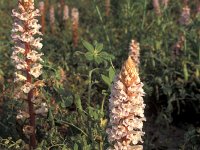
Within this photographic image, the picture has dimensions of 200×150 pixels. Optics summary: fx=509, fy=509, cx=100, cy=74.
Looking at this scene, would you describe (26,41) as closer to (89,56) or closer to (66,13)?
(89,56)

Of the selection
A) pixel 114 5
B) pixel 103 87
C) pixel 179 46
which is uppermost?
pixel 114 5

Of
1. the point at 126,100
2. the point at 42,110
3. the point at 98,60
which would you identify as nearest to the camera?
the point at 126,100

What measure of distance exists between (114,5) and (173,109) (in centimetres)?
305

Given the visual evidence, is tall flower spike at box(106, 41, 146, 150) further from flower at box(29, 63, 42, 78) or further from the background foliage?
flower at box(29, 63, 42, 78)

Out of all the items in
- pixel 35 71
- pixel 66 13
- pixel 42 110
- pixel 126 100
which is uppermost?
pixel 66 13

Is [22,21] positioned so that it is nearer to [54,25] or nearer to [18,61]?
[18,61]

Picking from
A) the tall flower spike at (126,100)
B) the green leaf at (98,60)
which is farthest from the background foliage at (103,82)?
the tall flower spike at (126,100)

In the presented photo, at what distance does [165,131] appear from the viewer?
4852 millimetres

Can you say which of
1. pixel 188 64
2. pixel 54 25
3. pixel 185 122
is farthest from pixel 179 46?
pixel 54 25

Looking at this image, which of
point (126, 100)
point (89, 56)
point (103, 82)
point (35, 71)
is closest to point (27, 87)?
point (35, 71)

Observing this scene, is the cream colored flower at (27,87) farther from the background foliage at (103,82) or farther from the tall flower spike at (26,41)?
the background foliage at (103,82)

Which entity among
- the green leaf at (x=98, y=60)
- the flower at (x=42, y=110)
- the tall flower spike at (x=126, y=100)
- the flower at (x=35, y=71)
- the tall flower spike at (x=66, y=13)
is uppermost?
the tall flower spike at (x=66, y=13)

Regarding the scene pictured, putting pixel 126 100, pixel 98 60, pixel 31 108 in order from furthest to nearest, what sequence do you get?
pixel 98 60 < pixel 31 108 < pixel 126 100

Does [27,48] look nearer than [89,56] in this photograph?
Yes
